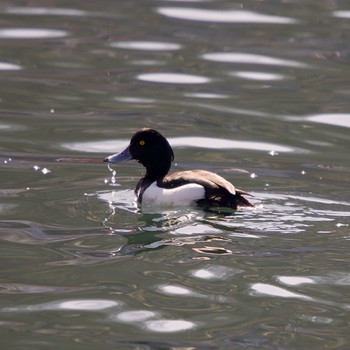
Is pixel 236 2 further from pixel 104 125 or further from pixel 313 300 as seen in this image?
pixel 313 300

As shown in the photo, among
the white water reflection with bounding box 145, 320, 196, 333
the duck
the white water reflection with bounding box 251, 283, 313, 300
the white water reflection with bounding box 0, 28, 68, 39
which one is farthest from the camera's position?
the white water reflection with bounding box 0, 28, 68, 39

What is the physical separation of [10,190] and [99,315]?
10.5 ft

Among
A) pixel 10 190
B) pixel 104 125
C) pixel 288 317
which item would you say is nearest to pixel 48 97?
pixel 104 125

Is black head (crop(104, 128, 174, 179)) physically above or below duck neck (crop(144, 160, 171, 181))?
above

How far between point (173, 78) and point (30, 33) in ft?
8.21

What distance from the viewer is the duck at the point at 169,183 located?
8.98 meters

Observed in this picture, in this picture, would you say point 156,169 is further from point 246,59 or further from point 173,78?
point 246,59

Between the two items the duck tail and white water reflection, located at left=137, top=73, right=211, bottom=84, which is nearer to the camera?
the duck tail

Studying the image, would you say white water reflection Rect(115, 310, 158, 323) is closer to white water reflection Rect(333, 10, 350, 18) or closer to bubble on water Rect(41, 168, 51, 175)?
bubble on water Rect(41, 168, 51, 175)

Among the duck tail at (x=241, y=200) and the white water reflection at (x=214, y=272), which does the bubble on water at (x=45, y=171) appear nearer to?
the duck tail at (x=241, y=200)

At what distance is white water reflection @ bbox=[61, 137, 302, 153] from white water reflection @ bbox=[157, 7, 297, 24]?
4283 millimetres

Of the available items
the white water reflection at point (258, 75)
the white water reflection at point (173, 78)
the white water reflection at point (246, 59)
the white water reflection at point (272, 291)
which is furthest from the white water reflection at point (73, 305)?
the white water reflection at point (246, 59)

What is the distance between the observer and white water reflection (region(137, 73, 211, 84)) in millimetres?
13695

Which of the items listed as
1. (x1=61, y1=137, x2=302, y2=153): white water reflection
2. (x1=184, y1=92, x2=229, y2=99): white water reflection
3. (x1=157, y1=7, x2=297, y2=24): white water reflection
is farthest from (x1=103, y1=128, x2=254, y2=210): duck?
(x1=157, y1=7, x2=297, y2=24): white water reflection
